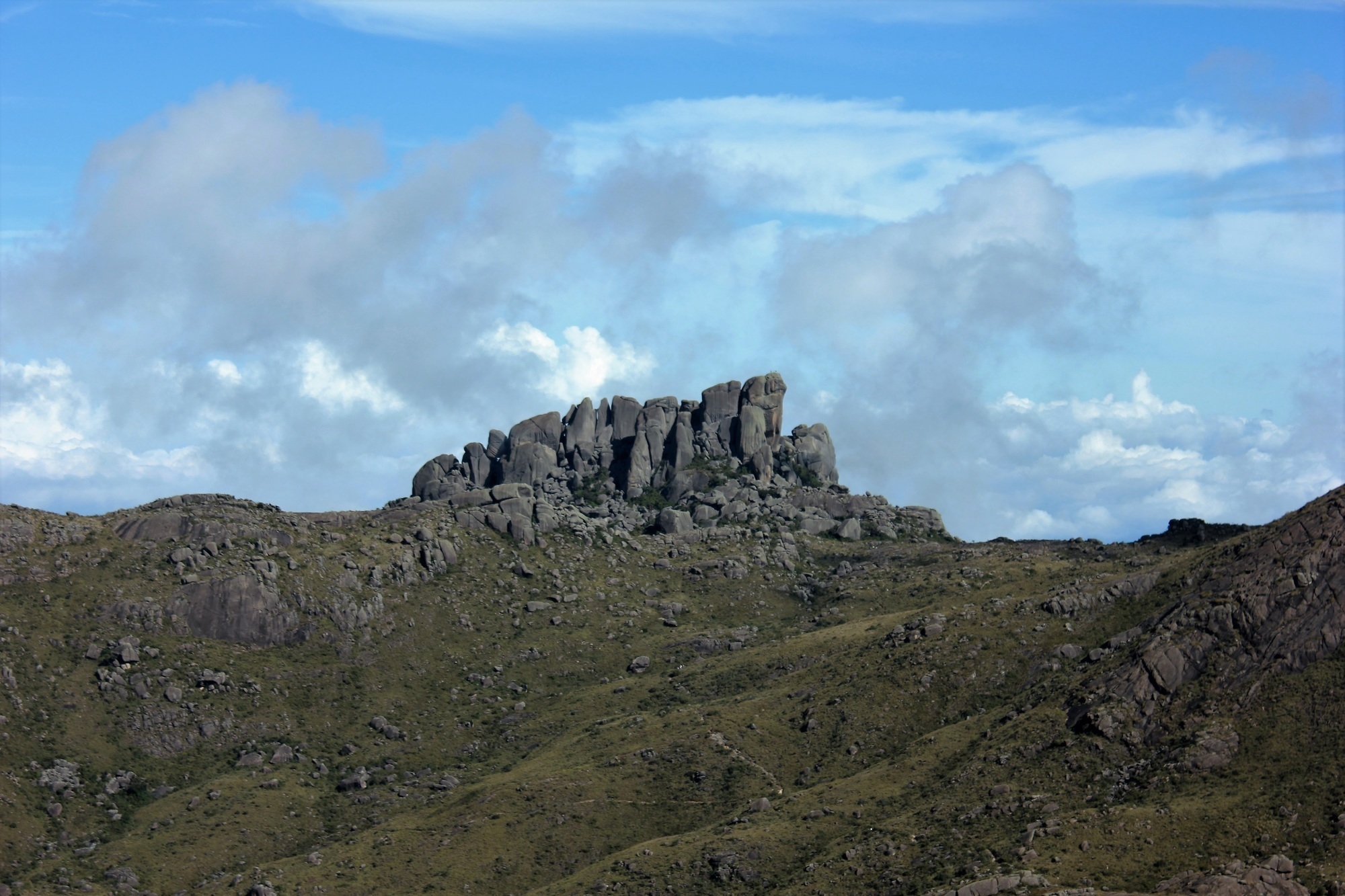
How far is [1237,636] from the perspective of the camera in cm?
15412

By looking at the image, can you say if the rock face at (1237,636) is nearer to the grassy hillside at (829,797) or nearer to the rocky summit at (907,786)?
the rocky summit at (907,786)

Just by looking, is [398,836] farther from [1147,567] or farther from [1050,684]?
[1147,567]

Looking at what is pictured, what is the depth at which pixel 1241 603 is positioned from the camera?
157 metres

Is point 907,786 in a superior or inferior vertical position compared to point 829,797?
superior

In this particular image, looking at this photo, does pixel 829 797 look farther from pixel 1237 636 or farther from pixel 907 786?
pixel 1237 636

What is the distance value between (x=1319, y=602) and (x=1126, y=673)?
20.9 meters

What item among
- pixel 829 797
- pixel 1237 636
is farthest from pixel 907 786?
pixel 1237 636

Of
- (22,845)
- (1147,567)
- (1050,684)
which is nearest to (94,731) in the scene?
Result: (22,845)

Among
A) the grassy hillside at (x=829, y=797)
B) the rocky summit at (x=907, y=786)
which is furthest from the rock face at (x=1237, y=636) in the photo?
the grassy hillside at (x=829, y=797)

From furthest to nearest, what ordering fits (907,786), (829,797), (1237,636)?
(829,797) → (907,786) → (1237,636)

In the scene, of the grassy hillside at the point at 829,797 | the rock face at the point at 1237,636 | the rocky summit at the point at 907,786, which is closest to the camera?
the rocky summit at the point at 907,786

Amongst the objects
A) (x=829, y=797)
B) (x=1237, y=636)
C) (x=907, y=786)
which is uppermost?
(x=1237, y=636)

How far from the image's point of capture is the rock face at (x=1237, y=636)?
14912 cm

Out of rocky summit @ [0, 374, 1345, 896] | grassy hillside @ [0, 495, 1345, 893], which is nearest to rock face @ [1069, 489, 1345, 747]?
rocky summit @ [0, 374, 1345, 896]
